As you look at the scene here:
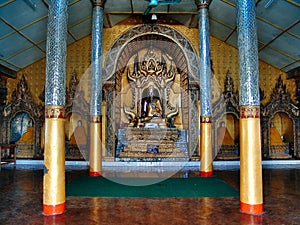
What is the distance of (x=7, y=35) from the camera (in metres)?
9.27

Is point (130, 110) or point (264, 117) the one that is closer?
point (264, 117)

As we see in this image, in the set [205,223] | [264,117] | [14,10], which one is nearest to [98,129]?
[14,10]

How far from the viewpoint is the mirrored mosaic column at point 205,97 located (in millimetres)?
8711

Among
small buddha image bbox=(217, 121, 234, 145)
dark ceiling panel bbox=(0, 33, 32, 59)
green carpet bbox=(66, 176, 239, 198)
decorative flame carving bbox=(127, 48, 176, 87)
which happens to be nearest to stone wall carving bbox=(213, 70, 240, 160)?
small buddha image bbox=(217, 121, 234, 145)

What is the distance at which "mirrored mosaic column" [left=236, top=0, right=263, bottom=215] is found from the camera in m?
5.04

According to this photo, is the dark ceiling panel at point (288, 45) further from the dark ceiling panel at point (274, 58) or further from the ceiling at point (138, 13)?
the dark ceiling panel at point (274, 58)

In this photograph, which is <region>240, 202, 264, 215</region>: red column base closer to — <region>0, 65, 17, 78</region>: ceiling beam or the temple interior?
the temple interior

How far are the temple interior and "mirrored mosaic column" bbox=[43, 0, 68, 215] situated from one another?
4.31 meters

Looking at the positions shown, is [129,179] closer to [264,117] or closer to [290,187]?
[290,187]

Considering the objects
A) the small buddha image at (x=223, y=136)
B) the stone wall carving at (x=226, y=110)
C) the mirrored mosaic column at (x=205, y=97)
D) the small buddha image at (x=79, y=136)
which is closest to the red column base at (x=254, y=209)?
the mirrored mosaic column at (x=205, y=97)

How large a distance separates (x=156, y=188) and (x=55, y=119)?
10.3ft

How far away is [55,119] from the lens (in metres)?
5.09

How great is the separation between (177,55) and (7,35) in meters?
6.75

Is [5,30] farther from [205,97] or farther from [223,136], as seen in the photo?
[223,136]
